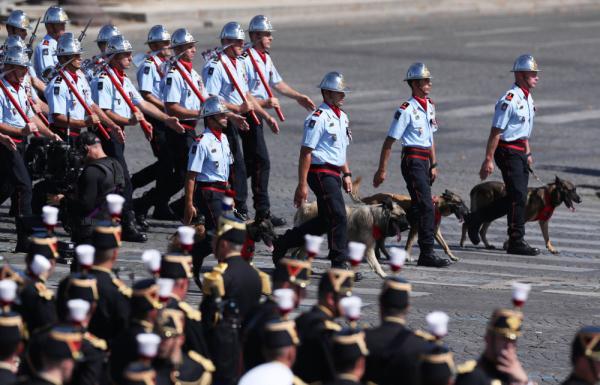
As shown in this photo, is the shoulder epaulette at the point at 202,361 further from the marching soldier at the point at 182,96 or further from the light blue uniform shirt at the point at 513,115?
the light blue uniform shirt at the point at 513,115

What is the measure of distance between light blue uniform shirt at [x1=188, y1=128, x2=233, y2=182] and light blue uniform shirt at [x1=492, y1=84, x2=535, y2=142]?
11.9ft

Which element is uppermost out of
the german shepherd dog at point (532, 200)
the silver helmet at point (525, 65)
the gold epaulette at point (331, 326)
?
the silver helmet at point (525, 65)

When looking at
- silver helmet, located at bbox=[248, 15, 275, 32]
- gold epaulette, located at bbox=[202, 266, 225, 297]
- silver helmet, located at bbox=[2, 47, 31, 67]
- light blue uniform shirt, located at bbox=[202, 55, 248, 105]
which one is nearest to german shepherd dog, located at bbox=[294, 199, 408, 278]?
light blue uniform shirt, located at bbox=[202, 55, 248, 105]

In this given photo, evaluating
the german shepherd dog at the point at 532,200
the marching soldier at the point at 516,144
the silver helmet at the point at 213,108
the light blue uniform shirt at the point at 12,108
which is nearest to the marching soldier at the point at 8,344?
the silver helmet at the point at 213,108

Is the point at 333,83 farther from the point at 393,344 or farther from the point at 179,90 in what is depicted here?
the point at 393,344

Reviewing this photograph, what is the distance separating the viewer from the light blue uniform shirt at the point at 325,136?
1510cm

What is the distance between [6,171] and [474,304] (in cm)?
500

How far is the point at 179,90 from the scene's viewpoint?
57.4 feet

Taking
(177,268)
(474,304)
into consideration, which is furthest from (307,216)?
(177,268)

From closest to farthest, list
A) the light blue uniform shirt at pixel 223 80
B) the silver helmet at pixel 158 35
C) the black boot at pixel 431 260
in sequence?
the black boot at pixel 431 260
the light blue uniform shirt at pixel 223 80
the silver helmet at pixel 158 35

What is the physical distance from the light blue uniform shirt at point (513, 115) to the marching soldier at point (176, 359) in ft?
27.9

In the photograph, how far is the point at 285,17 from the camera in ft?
127

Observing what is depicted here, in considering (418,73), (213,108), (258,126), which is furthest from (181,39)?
(418,73)

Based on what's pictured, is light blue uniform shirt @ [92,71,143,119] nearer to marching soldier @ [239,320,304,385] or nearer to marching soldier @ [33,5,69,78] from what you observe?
marching soldier @ [33,5,69,78]
